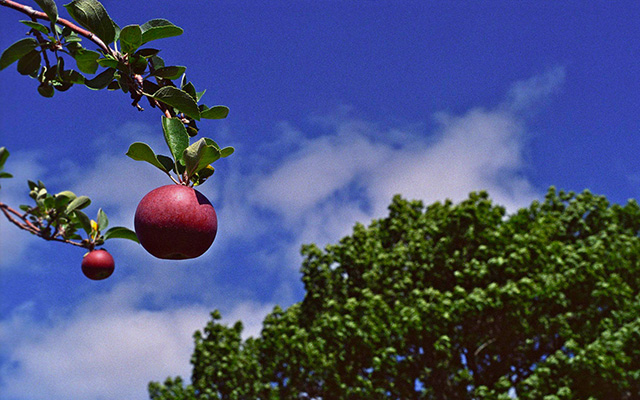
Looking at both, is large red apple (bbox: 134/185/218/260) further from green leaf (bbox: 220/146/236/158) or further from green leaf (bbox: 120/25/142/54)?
green leaf (bbox: 120/25/142/54)

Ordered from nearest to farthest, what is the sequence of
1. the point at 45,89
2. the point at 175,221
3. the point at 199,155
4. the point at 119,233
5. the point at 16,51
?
the point at 199,155
the point at 175,221
the point at 16,51
the point at 45,89
the point at 119,233

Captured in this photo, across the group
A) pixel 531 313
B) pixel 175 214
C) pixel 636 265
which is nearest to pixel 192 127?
pixel 175 214

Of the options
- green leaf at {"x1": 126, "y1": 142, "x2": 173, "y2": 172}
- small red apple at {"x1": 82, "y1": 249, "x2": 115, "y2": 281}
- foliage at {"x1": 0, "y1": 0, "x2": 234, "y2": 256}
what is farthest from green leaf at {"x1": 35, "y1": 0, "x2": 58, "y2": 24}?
small red apple at {"x1": 82, "y1": 249, "x2": 115, "y2": 281}

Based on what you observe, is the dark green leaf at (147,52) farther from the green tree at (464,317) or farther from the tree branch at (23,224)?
the green tree at (464,317)

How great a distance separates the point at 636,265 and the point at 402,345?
8007mm

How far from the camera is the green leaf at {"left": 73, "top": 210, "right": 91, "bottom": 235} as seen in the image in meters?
3.50

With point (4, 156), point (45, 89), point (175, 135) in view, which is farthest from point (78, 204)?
point (175, 135)

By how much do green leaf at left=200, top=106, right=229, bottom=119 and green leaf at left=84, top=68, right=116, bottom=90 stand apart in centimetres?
41

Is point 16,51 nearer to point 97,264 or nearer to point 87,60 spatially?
point 87,60

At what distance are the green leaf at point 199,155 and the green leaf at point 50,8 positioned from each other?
86 cm

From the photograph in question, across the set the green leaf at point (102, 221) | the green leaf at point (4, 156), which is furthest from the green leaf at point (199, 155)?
the green leaf at point (102, 221)

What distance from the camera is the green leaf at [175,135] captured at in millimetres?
2002

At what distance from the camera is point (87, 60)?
7.87ft

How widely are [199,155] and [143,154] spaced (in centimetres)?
22
